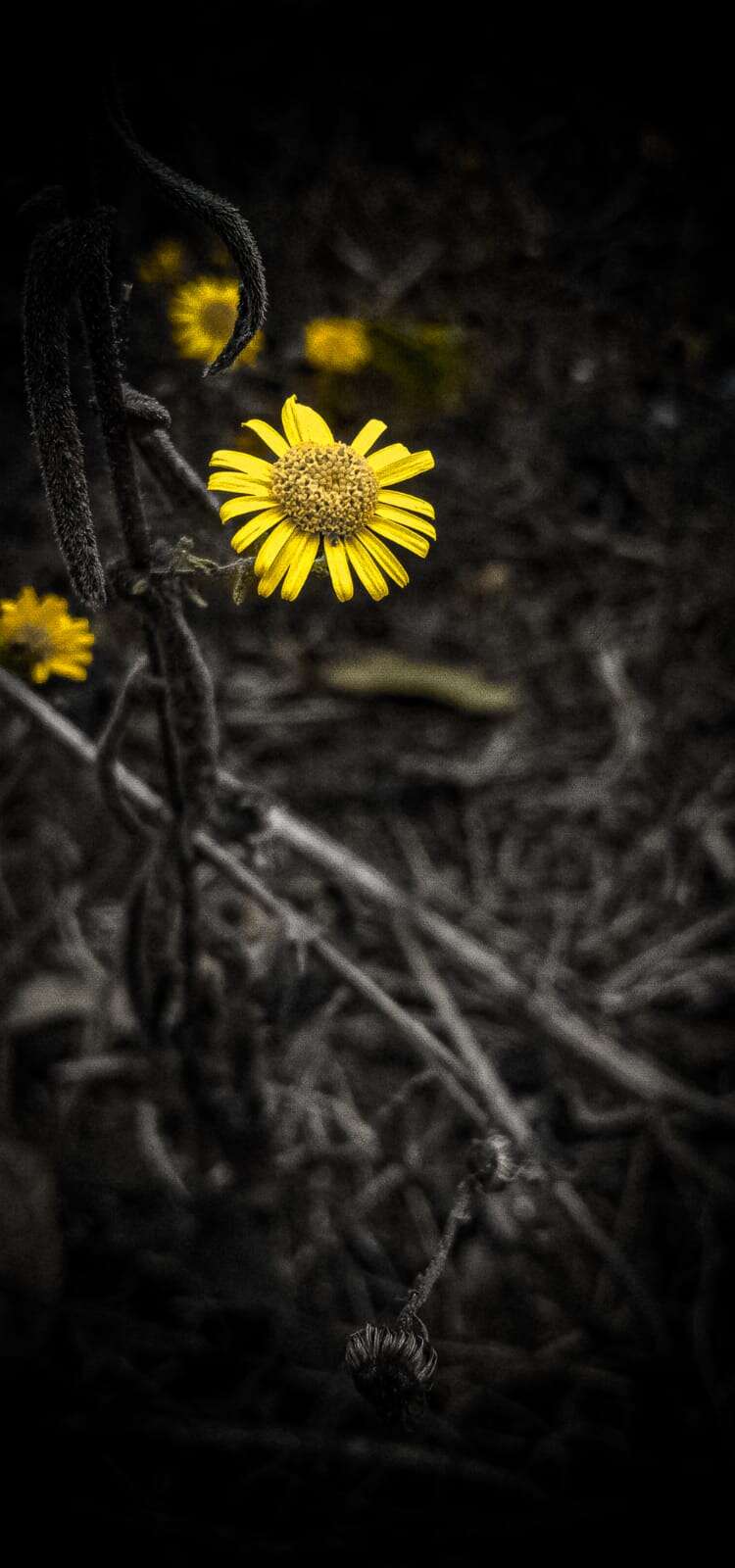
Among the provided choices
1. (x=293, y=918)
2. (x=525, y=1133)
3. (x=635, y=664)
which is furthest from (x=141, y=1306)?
(x=635, y=664)

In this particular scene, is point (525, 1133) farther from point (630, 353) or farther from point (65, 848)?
point (630, 353)

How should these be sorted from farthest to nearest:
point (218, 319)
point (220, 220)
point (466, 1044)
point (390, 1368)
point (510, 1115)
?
1. point (218, 319)
2. point (466, 1044)
3. point (510, 1115)
4. point (390, 1368)
5. point (220, 220)

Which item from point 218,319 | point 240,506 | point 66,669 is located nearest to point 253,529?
point 240,506

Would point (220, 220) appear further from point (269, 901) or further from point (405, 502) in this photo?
point (269, 901)

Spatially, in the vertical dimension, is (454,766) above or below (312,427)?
above

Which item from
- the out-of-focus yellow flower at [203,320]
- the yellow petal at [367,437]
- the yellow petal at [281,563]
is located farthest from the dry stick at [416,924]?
the out-of-focus yellow flower at [203,320]

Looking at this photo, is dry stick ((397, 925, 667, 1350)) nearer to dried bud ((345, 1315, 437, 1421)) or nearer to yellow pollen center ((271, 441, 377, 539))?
dried bud ((345, 1315, 437, 1421))

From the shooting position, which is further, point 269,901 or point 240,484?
point 269,901
